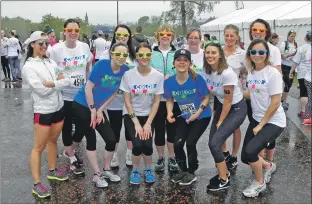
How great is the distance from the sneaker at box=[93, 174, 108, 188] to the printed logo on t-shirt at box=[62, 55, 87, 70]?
144 centimetres

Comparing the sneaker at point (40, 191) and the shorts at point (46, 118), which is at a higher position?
the shorts at point (46, 118)

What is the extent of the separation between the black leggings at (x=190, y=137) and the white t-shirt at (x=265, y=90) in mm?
633

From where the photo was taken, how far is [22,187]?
4195 mm

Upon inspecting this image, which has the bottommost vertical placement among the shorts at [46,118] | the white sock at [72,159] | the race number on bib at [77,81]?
the white sock at [72,159]

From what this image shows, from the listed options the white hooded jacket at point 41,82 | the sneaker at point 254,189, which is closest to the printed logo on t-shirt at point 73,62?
the white hooded jacket at point 41,82

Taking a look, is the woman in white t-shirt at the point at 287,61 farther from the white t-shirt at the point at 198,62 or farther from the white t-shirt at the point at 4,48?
the white t-shirt at the point at 4,48

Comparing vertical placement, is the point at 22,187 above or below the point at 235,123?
below

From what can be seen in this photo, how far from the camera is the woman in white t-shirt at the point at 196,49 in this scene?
14.6 ft

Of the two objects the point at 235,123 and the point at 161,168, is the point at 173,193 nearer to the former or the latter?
the point at 161,168

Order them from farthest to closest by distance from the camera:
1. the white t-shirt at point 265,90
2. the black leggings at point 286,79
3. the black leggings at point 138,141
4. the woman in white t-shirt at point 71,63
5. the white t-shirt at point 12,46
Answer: the white t-shirt at point 12,46
the black leggings at point 286,79
the woman in white t-shirt at point 71,63
the black leggings at point 138,141
the white t-shirt at point 265,90

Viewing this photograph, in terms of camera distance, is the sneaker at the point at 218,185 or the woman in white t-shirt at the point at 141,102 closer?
the sneaker at the point at 218,185

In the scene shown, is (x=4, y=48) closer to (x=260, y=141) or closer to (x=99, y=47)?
(x=99, y=47)

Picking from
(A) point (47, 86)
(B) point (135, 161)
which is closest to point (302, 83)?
(B) point (135, 161)

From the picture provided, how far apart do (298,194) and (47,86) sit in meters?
2.91
